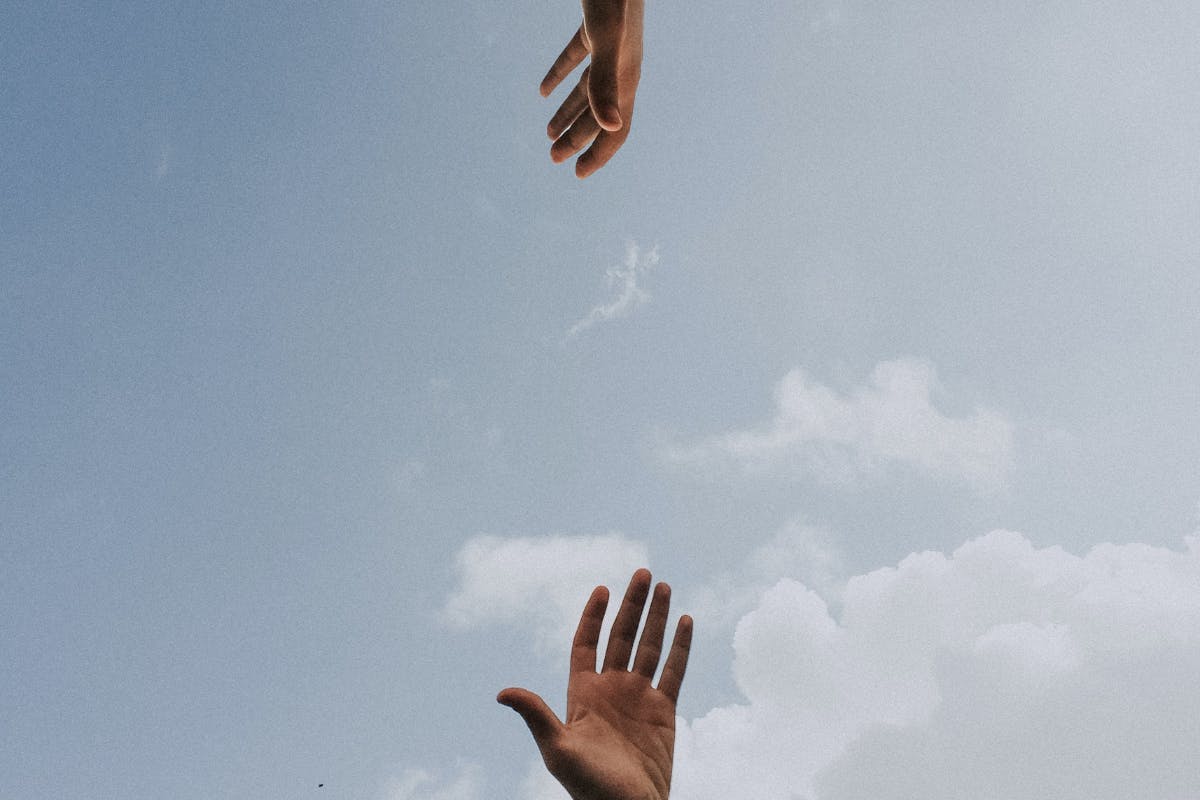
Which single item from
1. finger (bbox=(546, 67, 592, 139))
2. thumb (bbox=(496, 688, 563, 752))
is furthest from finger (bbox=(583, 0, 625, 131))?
thumb (bbox=(496, 688, 563, 752))

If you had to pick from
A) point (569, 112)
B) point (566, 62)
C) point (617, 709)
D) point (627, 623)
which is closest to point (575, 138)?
point (569, 112)

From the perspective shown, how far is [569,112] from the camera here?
5.04 metres

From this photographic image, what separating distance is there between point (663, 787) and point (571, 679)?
30.9 inches

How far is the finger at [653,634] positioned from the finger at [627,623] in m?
0.06

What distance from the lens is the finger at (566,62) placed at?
4953mm

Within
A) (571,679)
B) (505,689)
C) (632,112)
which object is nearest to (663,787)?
(571,679)

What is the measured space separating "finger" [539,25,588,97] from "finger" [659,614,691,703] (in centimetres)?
352

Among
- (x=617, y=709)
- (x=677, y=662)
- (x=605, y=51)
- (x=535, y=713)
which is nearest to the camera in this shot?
(x=605, y=51)

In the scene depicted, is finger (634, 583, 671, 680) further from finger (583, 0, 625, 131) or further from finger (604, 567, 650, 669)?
finger (583, 0, 625, 131)

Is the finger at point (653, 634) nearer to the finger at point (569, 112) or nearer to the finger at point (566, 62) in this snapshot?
the finger at point (569, 112)

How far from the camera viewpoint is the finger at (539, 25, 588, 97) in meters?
4.95

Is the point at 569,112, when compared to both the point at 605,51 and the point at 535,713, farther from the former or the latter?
the point at 535,713

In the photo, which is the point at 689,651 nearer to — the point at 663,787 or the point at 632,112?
the point at 663,787

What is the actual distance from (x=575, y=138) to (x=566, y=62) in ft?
1.84
